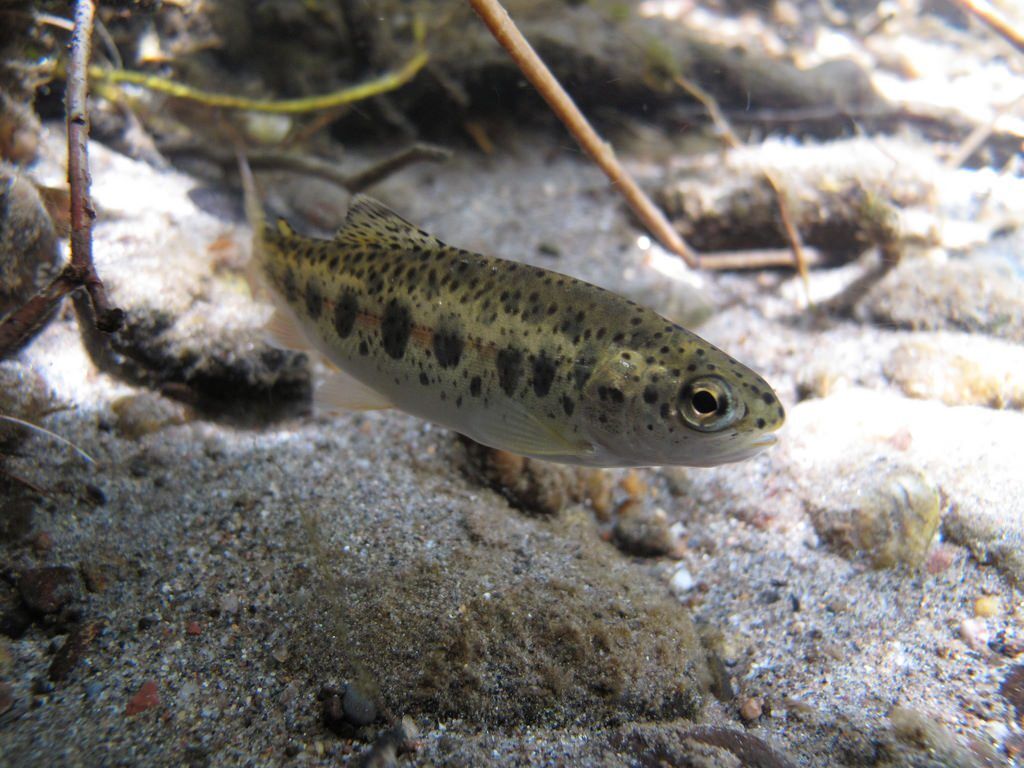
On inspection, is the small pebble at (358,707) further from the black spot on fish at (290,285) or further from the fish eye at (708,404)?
the black spot on fish at (290,285)

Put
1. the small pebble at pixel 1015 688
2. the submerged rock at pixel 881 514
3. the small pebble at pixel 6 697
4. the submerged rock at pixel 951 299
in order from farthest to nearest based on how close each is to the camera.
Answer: the submerged rock at pixel 951 299
the submerged rock at pixel 881 514
the small pebble at pixel 1015 688
the small pebble at pixel 6 697

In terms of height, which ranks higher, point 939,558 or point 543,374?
point 543,374

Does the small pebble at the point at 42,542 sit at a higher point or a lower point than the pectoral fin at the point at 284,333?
lower

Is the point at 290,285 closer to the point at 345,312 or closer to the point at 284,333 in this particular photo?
the point at 284,333

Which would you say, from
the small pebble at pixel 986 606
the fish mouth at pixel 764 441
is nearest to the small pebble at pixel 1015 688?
the small pebble at pixel 986 606

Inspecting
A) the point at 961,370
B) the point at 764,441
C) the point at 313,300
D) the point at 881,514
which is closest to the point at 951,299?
the point at 961,370

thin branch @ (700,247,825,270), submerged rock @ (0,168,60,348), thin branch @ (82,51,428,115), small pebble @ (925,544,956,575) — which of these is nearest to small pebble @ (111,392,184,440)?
submerged rock @ (0,168,60,348)

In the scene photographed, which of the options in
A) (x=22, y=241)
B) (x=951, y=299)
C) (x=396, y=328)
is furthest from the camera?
(x=951, y=299)
